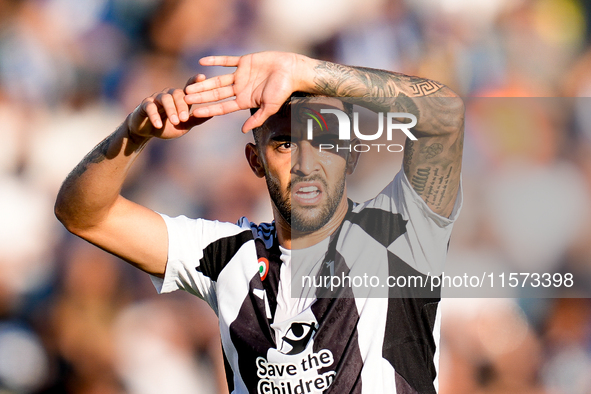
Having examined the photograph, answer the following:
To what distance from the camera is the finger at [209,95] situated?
1.11 metres

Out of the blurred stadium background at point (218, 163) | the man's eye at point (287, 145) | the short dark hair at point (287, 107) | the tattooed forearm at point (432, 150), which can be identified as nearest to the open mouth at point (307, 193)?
the man's eye at point (287, 145)

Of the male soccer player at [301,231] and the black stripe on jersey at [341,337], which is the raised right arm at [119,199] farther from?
Result: the black stripe on jersey at [341,337]

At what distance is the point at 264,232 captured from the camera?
1.49 metres

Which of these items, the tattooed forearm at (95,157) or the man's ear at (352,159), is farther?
the man's ear at (352,159)

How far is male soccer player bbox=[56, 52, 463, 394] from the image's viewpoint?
117 cm

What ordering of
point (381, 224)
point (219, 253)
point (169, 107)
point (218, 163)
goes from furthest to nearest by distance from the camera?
point (218, 163) < point (219, 253) < point (381, 224) < point (169, 107)

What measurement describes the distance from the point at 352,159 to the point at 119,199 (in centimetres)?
69

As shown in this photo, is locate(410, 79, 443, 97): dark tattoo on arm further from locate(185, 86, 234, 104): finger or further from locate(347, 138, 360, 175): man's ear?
locate(185, 86, 234, 104): finger

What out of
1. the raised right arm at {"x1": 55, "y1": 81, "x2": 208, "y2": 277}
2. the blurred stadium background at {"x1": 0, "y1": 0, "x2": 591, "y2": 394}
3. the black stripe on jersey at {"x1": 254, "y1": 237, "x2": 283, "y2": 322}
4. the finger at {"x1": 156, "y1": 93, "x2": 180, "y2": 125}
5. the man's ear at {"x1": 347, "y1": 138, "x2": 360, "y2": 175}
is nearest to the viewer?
the finger at {"x1": 156, "y1": 93, "x2": 180, "y2": 125}

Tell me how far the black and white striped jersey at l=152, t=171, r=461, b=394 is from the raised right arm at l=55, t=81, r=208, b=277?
0.19 feet

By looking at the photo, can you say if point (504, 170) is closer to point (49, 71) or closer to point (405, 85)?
point (405, 85)

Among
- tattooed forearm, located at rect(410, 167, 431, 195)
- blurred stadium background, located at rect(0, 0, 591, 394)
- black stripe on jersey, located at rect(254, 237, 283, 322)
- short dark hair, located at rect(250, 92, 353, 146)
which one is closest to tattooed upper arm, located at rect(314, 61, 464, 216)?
tattooed forearm, located at rect(410, 167, 431, 195)

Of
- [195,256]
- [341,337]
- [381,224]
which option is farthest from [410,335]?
[195,256]

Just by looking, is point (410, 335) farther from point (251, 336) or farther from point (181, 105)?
point (181, 105)
